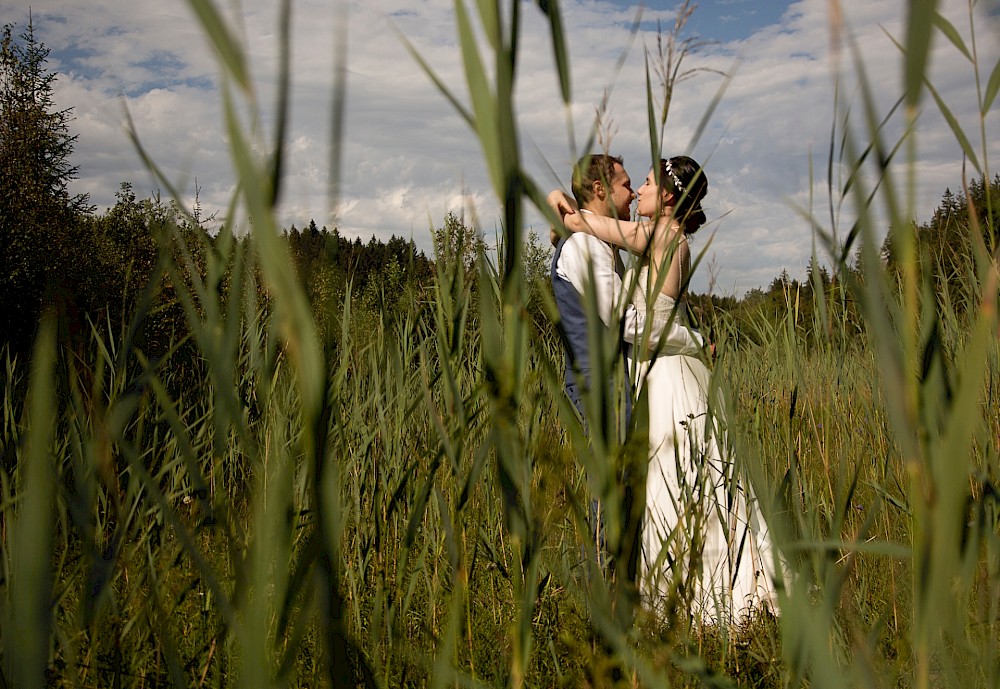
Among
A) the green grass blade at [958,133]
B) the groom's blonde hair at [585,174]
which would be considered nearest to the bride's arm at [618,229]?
the groom's blonde hair at [585,174]

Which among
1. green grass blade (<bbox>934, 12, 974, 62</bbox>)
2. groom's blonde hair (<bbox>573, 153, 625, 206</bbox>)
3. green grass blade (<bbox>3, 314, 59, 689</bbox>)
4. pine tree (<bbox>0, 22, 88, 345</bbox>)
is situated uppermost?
pine tree (<bbox>0, 22, 88, 345</bbox>)

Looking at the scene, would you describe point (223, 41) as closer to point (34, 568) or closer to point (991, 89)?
point (34, 568)

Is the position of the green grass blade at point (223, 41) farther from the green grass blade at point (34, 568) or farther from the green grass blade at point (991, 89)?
the green grass blade at point (991, 89)

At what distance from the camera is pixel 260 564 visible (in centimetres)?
51

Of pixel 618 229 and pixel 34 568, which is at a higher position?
pixel 618 229

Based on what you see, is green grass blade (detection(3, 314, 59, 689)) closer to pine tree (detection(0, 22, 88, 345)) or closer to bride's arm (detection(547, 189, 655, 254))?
bride's arm (detection(547, 189, 655, 254))

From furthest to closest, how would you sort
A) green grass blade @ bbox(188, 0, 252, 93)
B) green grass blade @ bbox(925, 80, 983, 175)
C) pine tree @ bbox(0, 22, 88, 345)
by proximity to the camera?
pine tree @ bbox(0, 22, 88, 345) < green grass blade @ bbox(925, 80, 983, 175) < green grass blade @ bbox(188, 0, 252, 93)

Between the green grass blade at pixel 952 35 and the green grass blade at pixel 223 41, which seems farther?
the green grass blade at pixel 952 35

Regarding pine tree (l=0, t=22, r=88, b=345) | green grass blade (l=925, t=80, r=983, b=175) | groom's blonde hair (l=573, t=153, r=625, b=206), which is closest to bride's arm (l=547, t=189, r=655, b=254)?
groom's blonde hair (l=573, t=153, r=625, b=206)

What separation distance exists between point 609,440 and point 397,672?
3.09 ft

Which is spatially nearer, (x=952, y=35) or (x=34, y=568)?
(x=34, y=568)

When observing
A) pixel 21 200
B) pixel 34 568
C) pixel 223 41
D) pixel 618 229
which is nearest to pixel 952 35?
pixel 618 229

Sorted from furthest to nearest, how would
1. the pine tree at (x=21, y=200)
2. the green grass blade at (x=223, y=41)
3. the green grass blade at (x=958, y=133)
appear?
the pine tree at (x=21, y=200) → the green grass blade at (x=958, y=133) → the green grass blade at (x=223, y=41)

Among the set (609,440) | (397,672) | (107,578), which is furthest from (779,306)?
(107,578)
